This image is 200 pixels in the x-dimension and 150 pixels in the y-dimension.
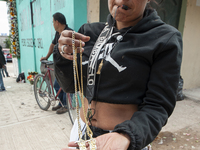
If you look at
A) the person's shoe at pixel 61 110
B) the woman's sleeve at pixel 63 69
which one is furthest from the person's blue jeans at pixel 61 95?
the woman's sleeve at pixel 63 69

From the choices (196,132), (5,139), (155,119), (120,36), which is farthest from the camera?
(196,132)

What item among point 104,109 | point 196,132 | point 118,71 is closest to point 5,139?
point 104,109

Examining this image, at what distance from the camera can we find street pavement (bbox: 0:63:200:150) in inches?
97.7

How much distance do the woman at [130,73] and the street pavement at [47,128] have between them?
1.90 metres

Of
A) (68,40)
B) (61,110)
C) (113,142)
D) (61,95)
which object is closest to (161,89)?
(113,142)

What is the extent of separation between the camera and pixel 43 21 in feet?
16.5

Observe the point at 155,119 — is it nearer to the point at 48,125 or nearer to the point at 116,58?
the point at 116,58

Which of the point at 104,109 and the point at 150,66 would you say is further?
the point at 104,109

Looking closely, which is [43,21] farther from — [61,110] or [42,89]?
[61,110]

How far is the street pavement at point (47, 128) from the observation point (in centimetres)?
248

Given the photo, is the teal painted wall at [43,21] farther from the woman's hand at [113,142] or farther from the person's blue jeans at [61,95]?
the woman's hand at [113,142]

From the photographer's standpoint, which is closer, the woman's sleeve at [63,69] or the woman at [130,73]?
the woman at [130,73]

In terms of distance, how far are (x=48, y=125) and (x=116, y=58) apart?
270cm

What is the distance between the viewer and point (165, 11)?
4.24 meters
